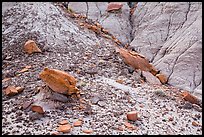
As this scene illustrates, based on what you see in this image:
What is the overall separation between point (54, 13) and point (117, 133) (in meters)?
7.73

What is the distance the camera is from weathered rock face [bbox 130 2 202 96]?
15106mm

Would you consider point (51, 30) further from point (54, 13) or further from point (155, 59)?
point (155, 59)

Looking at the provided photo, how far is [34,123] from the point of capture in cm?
820

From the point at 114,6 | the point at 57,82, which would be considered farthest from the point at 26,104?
the point at 114,6

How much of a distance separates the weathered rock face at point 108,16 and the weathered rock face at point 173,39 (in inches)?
20.1

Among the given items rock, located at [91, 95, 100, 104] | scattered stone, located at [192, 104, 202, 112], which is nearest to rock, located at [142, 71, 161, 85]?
scattered stone, located at [192, 104, 202, 112]

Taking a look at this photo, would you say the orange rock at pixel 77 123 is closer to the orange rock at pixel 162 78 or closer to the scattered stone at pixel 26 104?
the scattered stone at pixel 26 104

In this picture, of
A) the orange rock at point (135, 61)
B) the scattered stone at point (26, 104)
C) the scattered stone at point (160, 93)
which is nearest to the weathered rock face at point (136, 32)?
the orange rock at point (135, 61)

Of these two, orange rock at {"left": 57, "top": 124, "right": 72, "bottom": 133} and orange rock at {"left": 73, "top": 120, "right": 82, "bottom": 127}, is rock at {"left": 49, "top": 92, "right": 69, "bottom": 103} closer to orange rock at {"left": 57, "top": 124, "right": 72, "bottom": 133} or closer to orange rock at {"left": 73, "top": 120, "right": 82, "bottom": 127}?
orange rock at {"left": 73, "top": 120, "right": 82, "bottom": 127}

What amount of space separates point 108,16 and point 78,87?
10968 mm

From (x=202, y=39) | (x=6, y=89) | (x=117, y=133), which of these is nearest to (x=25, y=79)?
(x=6, y=89)

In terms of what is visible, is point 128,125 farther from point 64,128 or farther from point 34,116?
point 34,116

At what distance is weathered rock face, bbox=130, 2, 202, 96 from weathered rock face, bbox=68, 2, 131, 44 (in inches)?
20.1

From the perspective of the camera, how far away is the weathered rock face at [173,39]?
15.1m
